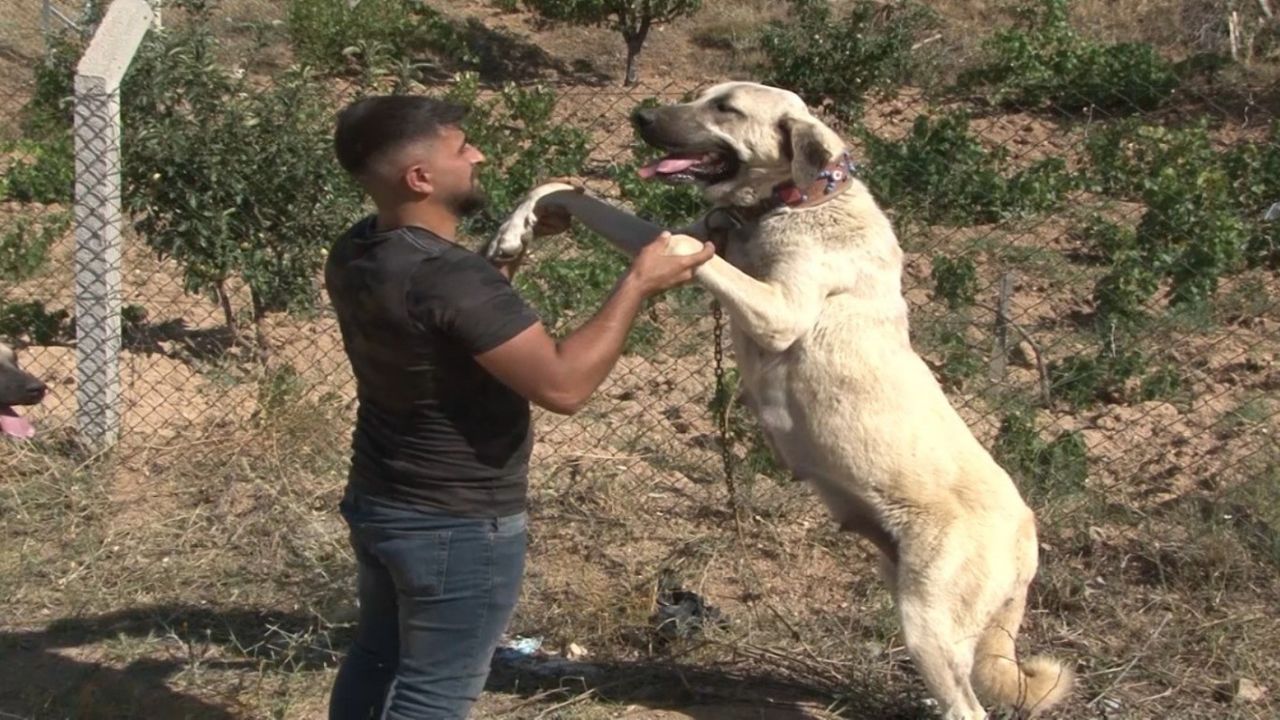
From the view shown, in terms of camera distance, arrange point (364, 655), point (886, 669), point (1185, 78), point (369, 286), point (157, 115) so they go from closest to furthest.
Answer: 1. point (369, 286)
2. point (364, 655)
3. point (886, 669)
4. point (157, 115)
5. point (1185, 78)

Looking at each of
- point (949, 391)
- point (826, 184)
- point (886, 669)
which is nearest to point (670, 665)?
point (886, 669)

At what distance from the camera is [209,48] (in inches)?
253

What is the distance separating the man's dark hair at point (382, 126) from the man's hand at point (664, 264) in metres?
0.48

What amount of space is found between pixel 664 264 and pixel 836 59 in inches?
411

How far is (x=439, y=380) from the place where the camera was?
285 centimetres

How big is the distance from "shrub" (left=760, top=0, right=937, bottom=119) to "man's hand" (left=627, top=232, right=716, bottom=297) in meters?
8.95

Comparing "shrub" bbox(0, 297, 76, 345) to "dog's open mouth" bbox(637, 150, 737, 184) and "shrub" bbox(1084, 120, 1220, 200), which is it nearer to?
"dog's open mouth" bbox(637, 150, 737, 184)

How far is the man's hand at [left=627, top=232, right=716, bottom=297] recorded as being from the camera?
292cm

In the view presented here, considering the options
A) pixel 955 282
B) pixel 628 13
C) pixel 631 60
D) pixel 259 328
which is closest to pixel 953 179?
pixel 955 282

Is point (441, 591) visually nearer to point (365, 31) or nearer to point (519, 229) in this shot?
point (519, 229)

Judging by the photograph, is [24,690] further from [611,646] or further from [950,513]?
[950,513]

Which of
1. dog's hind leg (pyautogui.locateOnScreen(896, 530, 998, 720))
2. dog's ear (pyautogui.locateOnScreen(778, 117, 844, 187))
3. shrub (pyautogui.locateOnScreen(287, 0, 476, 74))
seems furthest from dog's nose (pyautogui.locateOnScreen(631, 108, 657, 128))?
shrub (pyautogui.locateOnScreen(287, 0, 476, 74))

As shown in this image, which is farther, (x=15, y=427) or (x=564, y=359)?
(x=15, y=427)

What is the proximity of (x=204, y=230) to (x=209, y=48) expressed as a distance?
0.83 meters
